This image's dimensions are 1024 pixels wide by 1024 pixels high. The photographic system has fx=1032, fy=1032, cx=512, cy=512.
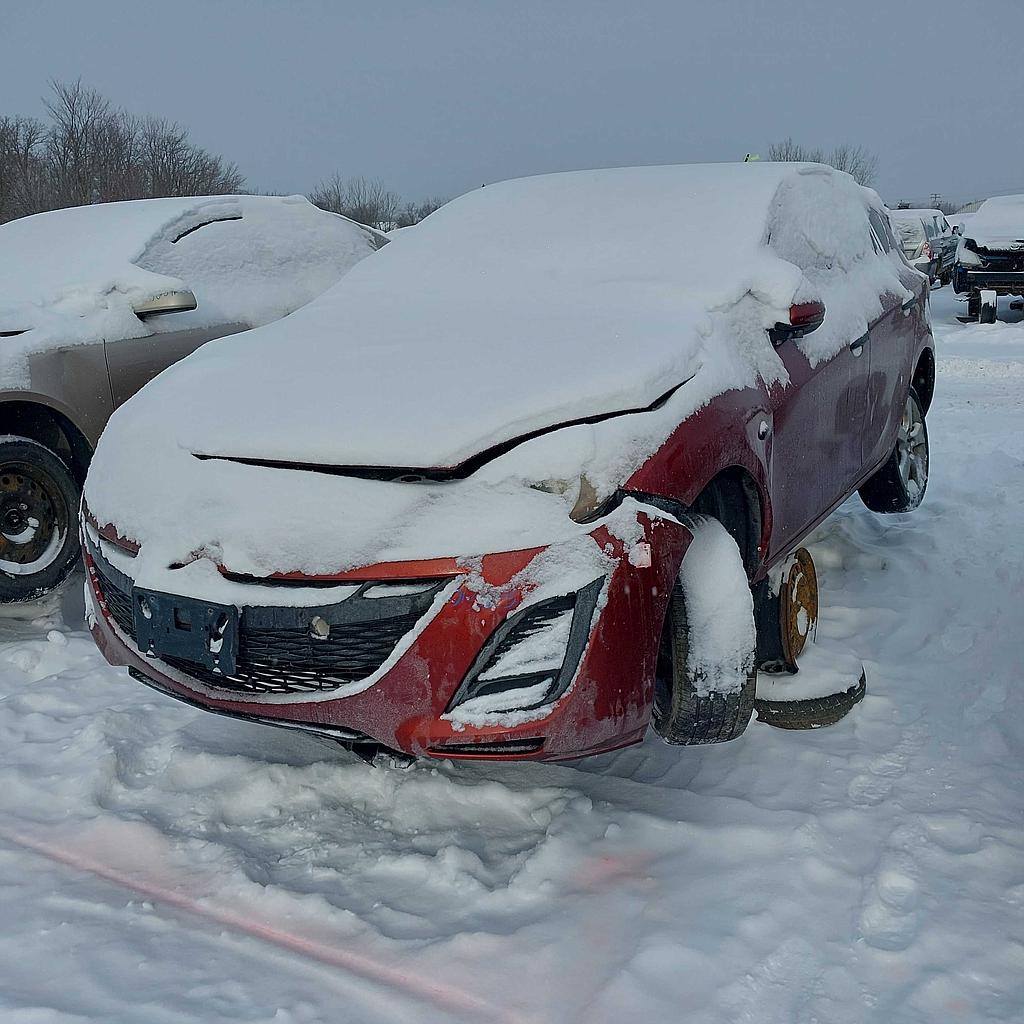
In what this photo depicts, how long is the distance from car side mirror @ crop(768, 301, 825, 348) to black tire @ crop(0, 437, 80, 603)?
2.63m

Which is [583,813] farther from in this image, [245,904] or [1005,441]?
[1005,441]

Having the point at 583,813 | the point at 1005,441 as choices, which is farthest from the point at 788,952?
the point at 1005,441

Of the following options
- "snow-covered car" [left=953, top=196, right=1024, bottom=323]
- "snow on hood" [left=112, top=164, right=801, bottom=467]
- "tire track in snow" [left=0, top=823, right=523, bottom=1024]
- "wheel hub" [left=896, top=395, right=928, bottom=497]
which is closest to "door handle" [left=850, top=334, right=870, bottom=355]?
"snow on hood" [left=112, top=164, right=801, bottom=467]

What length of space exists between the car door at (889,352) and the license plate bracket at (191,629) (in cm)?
254

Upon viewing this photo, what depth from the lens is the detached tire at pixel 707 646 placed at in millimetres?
2379

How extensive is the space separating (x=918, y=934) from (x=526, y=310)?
184 cm

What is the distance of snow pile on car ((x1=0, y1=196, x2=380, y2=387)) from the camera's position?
4.05 meters

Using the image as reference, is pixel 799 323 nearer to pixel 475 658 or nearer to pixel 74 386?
pixel 475 658

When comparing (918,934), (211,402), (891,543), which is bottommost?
(891,543)

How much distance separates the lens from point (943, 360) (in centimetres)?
1007

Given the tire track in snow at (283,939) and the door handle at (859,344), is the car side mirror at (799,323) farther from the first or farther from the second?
the tire track in snow at (283,939)

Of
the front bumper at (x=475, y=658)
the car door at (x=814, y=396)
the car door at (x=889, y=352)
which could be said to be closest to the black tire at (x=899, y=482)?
the car door at (x=889, y=352)

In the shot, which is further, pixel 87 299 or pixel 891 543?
pixel 891 543

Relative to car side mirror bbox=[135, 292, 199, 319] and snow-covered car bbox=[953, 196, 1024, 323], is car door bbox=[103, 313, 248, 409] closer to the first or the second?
car side mirror bbox=[135, 292, 199, 319]
